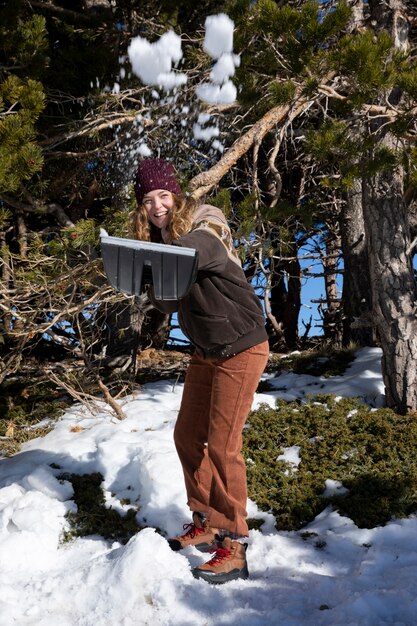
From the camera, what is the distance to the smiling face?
292 cm

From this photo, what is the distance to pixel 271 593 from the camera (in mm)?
2824

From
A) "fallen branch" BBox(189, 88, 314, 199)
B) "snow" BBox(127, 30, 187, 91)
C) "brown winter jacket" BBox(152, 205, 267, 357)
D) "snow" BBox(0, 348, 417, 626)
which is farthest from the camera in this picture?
"snow" BBox(127, 30, 187, 91)

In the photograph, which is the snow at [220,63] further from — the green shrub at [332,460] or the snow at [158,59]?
the green shrub at [332,460]

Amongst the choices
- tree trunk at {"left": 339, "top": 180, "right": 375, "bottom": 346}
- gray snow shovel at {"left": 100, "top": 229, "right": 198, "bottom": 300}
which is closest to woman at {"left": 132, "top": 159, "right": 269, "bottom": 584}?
gray snow shovel at {"left": 100, "top": 229, "right": 198, "bottom": 300}

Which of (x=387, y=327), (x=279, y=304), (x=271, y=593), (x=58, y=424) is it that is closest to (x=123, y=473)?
(x=58, y=424)

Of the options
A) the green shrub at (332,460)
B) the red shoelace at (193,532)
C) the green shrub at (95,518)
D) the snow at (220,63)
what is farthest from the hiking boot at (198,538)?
the snow at (220,63)

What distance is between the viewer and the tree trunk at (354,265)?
25.8 ft

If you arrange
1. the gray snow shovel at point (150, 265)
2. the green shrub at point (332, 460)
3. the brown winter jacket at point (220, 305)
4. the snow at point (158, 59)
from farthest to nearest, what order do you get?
the snow at point (158, 59)
the green shrub at point (332, 460)
the brown winter jacket at point (220, 305)
the gray snow shovel at point (150, 265)

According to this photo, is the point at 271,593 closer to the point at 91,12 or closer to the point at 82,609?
the point at 82,609

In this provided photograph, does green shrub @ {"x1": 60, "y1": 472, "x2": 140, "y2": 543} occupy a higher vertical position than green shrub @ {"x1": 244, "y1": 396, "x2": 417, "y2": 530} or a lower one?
lower

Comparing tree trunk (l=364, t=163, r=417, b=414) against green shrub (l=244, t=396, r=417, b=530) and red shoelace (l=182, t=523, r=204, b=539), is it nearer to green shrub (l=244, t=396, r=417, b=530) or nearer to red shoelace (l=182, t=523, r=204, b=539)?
green shrub (l=244, t=396, r=417, b=530)

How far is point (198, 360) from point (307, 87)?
2.32 metres

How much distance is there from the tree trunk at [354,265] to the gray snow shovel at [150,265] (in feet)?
18.1

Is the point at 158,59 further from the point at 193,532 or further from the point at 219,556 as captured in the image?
the point at 219,556
